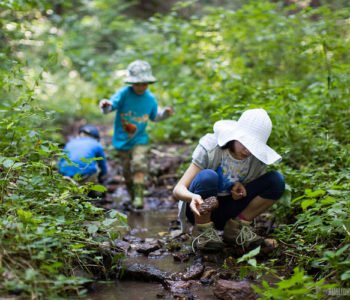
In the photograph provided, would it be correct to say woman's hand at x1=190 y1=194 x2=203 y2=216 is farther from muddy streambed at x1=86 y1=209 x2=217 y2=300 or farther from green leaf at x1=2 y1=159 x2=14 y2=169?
green leaf at x1=2 y1=159 x2=14 y2=169

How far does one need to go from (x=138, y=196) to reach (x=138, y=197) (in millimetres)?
16

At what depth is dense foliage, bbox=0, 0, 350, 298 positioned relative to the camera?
2.61 metres

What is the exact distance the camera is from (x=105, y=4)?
1187 centimetres

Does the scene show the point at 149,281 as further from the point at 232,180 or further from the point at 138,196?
the point at 138,196

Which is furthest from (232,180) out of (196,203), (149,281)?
(149,281)

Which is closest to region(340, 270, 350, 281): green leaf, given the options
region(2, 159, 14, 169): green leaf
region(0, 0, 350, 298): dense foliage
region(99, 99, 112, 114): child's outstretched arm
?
region(0, 0, 350, 298): dense foliage

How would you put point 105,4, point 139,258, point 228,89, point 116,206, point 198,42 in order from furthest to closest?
1. point 105,4
2. point 198,42
3. point 228,89
4. point 116,206
5. point 139,258

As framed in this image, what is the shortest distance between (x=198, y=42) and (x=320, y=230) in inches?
218

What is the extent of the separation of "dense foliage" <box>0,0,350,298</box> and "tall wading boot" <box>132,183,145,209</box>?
99 centimetres

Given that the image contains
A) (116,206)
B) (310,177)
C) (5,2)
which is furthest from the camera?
(116,206)

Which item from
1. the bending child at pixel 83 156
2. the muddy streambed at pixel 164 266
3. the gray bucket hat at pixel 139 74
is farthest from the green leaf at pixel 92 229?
the gray bucket hat at pixel 139 74

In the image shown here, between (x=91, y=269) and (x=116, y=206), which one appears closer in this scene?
(x=91, y=269)

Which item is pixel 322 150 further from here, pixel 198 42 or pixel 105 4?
pixel 105 4

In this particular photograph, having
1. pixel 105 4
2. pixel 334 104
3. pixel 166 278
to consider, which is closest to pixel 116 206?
pixel 166 278
